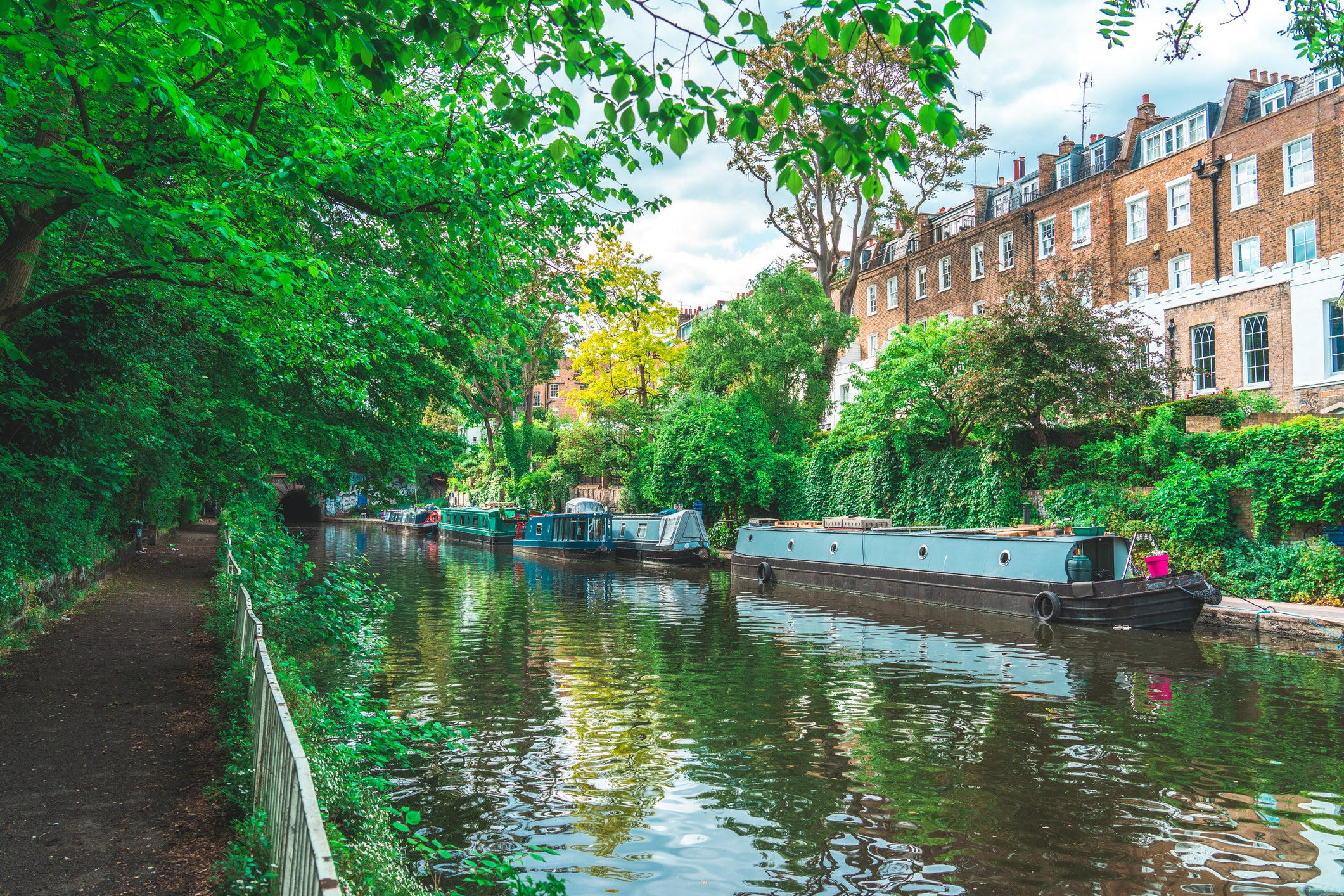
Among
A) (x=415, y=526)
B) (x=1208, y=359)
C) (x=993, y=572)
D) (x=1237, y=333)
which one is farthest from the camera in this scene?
(x=415, y=526)

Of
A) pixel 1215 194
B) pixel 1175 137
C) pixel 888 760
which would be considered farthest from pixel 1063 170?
pixel 888 760

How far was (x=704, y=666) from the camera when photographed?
39.4ft

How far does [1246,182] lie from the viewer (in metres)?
24.0

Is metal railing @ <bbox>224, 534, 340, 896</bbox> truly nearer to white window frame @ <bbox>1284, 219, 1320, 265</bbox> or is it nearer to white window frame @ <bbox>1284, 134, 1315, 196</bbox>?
white window frame @ <bbox>1284, 219, 1320, 265</bbox>

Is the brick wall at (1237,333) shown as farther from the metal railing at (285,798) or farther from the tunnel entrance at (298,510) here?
the tunnel entrance at (298,510)

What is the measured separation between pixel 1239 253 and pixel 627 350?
2018 cm

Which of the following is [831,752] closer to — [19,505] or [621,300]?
[621,300]

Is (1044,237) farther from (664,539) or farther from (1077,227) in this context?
(664,539)

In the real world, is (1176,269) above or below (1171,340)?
above

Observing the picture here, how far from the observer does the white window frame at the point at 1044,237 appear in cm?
3050

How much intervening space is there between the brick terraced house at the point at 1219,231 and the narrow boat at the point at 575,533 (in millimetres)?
11580

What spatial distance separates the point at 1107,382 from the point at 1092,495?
8.16 ft

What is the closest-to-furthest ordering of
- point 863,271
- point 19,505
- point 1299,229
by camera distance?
point 19,505, point 1299,229, point 863,271

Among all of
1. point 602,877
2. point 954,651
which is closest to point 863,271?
point 954,651
